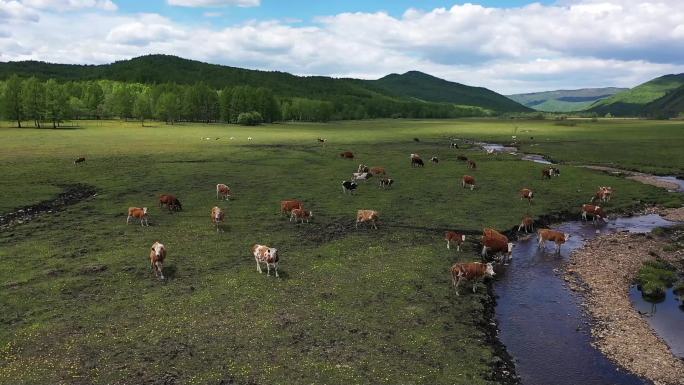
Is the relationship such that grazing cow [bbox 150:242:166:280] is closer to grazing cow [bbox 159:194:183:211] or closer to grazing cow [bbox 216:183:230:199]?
grazing cow [bbox 159:194:183:211]

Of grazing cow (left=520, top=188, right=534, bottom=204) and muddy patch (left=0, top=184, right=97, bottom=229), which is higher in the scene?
grazing cow (left=520, top=188, right=534, bottom=204)

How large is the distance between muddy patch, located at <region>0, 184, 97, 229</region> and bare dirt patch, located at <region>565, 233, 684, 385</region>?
35356mm

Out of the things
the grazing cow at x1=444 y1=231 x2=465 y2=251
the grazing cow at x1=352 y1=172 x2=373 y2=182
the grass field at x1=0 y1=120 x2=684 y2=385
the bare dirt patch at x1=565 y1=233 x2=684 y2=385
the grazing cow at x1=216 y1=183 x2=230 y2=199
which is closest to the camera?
the grass field at x1=0 y1=120 x2=684 y2=385

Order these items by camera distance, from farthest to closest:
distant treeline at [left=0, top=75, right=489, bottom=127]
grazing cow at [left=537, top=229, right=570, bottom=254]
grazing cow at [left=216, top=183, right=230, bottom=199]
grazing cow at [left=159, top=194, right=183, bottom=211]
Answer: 1. distant treeline at [left=0, top=75, right=489, bottom=127]
2. grazing cow at [left=216, top=183, right=230, bottom=199]
3. grazing cow at [left=159, top=194, right=183, bottom=211]
4. grazing cow at [left=537, top=229, right=570, bottom=254]

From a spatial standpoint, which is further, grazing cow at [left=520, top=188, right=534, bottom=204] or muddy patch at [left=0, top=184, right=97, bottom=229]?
grazing cow at [left=520, top=188, right=534, bottom=204]

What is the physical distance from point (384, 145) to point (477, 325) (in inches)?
2838

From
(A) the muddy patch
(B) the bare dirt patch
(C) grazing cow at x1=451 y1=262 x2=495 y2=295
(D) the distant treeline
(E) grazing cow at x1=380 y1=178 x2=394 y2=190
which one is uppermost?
(D) the distant treeline

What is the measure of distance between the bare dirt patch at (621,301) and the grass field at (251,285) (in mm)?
5032

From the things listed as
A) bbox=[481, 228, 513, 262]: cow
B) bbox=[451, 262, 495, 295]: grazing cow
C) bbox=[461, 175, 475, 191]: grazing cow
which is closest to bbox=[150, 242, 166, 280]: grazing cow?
bbox=[451, 262, 495, 295]: grazing cow

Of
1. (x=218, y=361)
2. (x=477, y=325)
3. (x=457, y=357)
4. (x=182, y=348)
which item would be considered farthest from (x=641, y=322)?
(x=182, y=348)

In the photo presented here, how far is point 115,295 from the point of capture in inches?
798

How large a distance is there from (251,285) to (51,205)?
81.1 ft

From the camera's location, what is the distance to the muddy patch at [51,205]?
32188mm

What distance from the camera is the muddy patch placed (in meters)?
32.2
